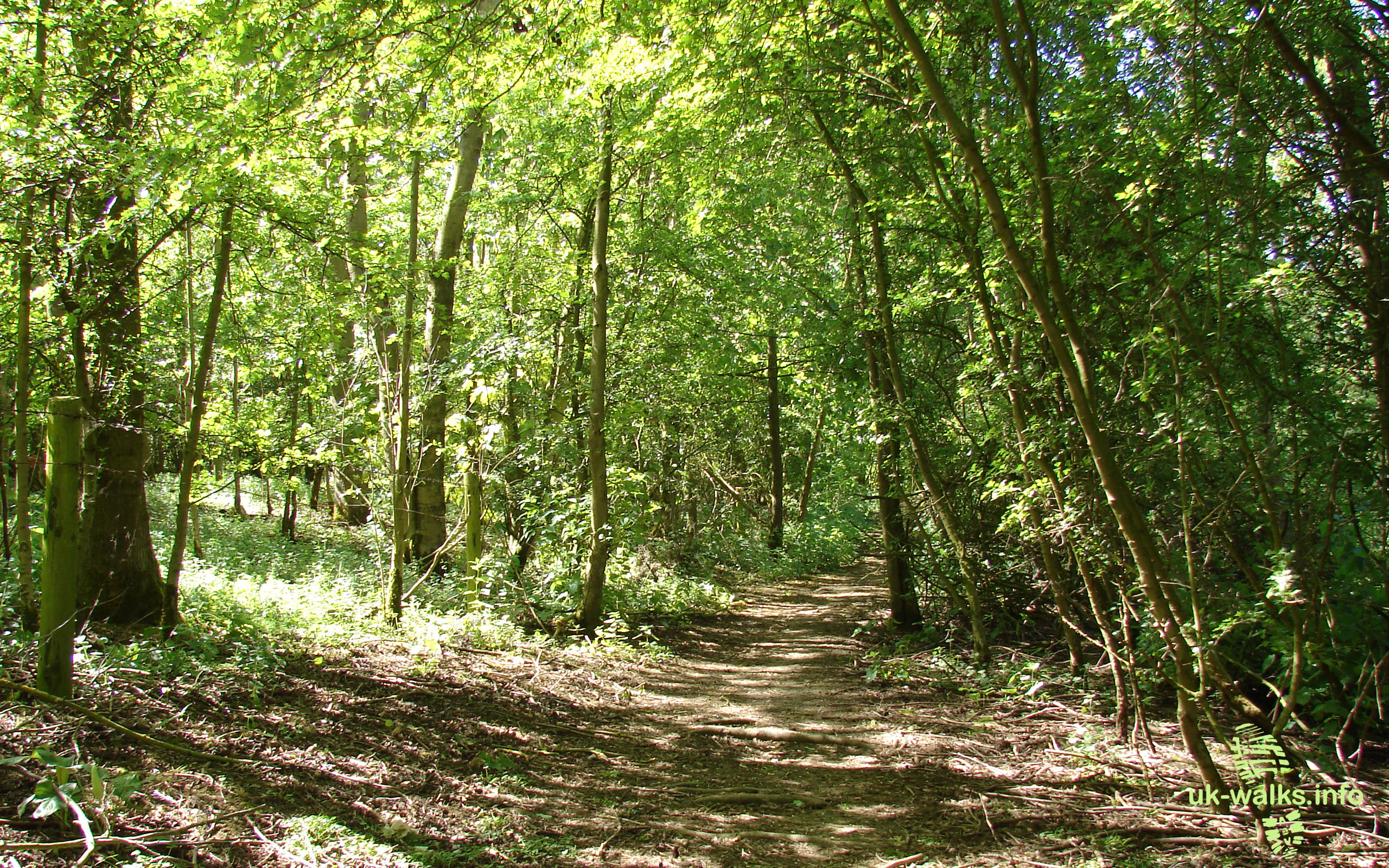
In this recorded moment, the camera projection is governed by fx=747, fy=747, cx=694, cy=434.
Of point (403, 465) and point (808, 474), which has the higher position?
point (808, 474)

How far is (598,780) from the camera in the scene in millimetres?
4863

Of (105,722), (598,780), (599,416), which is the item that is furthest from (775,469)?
(105,722)

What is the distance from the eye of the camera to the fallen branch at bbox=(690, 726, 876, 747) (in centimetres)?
560

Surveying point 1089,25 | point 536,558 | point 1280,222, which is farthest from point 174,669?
point 1089,25

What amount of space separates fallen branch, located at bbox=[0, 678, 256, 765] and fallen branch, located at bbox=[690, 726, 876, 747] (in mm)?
3260

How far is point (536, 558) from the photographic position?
33.9 feet

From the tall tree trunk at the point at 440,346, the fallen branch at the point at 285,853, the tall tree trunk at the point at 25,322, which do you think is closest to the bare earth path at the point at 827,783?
the fallen branch at the point at 285,853

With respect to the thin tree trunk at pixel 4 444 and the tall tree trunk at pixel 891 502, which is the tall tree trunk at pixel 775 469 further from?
the thin tree trunk at pixel 4 444

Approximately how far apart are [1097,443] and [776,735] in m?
3.61

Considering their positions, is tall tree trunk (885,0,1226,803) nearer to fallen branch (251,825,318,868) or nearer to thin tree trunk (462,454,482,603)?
fallen branch (251,825,318,868)

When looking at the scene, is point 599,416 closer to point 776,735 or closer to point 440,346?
point 440,346

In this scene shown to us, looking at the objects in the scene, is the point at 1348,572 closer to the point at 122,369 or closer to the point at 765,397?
the point at 122,369

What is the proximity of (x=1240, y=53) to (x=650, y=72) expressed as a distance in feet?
13.5

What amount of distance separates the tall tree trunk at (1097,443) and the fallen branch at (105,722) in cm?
462
